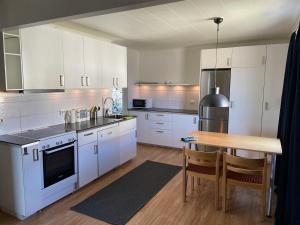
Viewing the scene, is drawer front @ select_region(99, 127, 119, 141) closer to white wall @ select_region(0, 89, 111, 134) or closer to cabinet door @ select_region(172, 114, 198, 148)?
white wall @ select_region(0, 89, 111, 134)

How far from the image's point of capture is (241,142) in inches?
118

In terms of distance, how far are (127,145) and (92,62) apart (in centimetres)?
169

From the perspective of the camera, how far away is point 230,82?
442cm

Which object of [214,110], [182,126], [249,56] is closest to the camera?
[249,56]

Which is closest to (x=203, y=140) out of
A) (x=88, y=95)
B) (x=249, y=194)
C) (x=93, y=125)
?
(x=249, y=194)

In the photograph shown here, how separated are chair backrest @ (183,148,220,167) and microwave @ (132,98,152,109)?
10.2 ft

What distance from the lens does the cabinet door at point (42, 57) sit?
2.78m

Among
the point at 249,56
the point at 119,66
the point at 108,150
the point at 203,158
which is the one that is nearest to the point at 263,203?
the point at 203,158

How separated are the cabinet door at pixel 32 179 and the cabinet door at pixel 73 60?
1211 millimetres

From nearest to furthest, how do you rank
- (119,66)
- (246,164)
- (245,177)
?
1. (246,164)
2. (245,177)
3. (119,66)

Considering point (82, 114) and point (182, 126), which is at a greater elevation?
point (82, 114)

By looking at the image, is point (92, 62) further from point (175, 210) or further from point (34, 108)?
point (175, 210)

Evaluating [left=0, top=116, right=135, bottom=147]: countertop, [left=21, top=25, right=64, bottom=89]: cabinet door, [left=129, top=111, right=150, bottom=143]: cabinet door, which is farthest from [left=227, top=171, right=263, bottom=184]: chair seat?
[left=129, top=111, right=150, bottom=143]: cabinet door

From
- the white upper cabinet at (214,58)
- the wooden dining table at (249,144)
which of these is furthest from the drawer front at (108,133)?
the white upper cabinet at (214,58)
